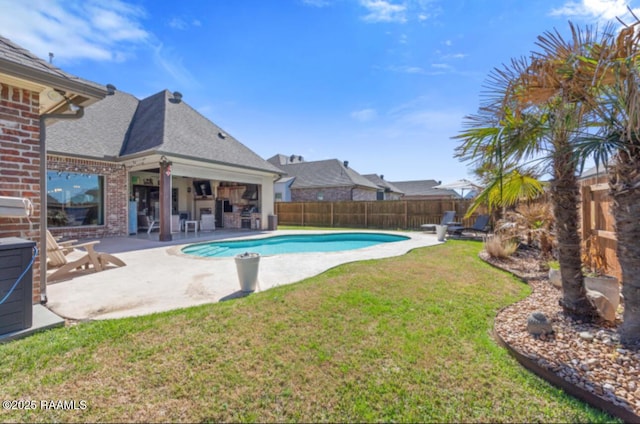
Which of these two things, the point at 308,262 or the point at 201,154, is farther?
the point at 201,154

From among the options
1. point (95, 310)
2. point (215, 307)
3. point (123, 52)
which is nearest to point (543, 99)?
point (215, 307)

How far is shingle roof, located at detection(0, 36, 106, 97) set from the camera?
3117mm

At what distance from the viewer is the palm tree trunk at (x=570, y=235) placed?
3.23 m

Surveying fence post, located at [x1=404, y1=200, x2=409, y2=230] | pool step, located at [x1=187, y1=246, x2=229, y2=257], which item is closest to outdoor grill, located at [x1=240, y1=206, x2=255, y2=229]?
pool step, located at [x1=187, y1=246, x2=229, y2=257]

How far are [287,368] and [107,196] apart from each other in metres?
12.3

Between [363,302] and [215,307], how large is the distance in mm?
2046

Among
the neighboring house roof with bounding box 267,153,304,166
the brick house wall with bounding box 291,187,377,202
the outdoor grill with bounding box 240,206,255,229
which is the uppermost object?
the neighboring house roof with bounding box 267,153,304,166

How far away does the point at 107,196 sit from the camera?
1131 centimetres

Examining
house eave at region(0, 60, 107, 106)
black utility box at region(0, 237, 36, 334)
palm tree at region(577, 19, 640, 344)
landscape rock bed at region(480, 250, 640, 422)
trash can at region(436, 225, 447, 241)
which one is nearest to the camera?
landscape rock bed at region(480, 250, 640, 422)

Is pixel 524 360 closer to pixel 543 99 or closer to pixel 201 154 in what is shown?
pixel 543 99

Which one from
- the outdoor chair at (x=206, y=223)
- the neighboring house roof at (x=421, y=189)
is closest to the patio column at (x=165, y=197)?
the outdoor chair at (x=206, y=223)

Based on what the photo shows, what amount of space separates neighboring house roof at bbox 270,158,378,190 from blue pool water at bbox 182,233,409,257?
10.8 metres

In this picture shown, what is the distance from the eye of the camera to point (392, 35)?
921 cm

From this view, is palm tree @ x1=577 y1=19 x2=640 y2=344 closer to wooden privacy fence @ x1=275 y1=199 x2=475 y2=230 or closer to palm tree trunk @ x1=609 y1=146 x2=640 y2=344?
palm tree trunk @ x1=609 y1=146 x2=640 y2=344
